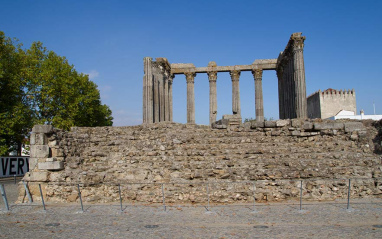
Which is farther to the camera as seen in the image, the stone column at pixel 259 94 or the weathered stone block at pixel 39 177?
the stone column at pixel 259 94

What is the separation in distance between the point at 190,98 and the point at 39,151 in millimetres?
19690

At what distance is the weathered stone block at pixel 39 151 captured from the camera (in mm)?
11766

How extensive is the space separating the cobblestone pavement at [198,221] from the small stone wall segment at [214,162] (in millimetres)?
830

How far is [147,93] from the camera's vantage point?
25.6 meters

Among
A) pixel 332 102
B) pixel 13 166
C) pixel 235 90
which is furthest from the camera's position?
pixel 332 102

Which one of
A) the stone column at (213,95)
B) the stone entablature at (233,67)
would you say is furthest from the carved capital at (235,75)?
the stone column at (213,95)

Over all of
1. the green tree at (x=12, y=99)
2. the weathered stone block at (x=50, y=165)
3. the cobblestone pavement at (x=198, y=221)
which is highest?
the green tree at (x=12, y=99)

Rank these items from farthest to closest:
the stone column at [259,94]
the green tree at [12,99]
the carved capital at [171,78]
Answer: the carved capital at [171,78], the stone column at [259,94], the green tree at [12,99]

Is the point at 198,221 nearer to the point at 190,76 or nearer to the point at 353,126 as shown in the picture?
the point at 353,126

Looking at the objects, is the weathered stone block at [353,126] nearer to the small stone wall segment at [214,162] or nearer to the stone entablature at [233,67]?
the small stone wall segment at [214,162]

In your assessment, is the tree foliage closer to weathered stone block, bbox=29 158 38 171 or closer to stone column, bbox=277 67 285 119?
weathered stone block, bbox=29 158 38 171

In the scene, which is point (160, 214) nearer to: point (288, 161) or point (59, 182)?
point (59, 182)

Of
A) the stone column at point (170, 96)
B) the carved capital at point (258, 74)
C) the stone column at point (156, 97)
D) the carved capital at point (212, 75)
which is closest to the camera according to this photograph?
the stone column at point (156, 97)

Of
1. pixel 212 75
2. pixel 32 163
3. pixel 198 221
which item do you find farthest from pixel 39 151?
pixel 212 75
